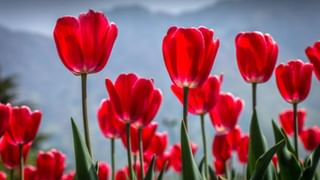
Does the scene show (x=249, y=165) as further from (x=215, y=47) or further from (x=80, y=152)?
(x=80, y=152)

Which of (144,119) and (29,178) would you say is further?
(29,178)

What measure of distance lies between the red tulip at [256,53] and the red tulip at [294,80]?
190 mm

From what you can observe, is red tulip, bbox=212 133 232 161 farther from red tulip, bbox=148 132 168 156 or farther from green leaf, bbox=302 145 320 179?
green leaf, bbox=302 145 320 179

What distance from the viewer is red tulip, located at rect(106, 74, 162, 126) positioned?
68.9 inches

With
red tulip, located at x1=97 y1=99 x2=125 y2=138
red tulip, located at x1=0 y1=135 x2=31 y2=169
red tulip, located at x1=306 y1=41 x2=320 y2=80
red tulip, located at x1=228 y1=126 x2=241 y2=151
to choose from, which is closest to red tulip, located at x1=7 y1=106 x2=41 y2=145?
red tulip, located at x1=0 y1=135 x2=31 y2=169

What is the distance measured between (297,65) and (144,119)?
0.61 metres

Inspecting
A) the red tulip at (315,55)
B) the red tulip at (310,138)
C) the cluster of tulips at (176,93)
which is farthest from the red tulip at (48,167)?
the red tulip at (310,138)

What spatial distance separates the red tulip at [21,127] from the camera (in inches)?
77.3

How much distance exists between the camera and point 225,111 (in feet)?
8.23

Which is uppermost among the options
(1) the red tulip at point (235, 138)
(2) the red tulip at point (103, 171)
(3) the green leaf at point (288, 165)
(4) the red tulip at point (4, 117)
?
(4) the red tulip at point (4, 117)

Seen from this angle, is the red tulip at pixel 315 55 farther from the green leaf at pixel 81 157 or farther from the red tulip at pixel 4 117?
the red tulip at pixel 4 117

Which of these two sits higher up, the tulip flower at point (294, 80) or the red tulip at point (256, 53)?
the red tulip at point (256, 53)

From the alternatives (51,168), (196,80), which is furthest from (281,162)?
(51,168)

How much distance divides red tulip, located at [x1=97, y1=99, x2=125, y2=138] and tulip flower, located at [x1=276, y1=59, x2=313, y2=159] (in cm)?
68
